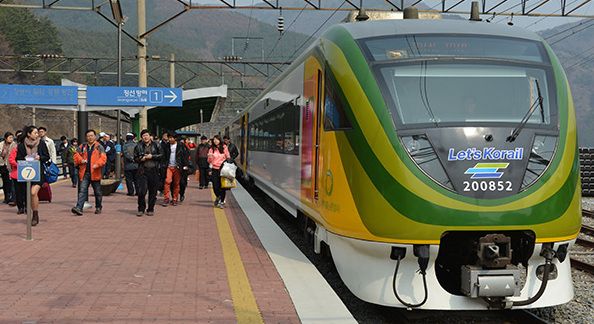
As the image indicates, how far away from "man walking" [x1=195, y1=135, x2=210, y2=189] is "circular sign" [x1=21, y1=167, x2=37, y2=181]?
33.2 ft

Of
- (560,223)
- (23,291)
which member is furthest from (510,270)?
(23,291)

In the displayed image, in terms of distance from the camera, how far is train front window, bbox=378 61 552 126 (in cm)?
569

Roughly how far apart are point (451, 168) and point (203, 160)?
47.7 ft

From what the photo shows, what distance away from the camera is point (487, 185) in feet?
17.7

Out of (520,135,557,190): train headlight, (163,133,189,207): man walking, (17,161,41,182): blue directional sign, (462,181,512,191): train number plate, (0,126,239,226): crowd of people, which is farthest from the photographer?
(163,133,189,207): man walking

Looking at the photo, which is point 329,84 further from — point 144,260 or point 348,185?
point 144,260

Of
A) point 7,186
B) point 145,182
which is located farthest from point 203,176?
point 145,182

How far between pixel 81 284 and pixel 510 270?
12.7 feet

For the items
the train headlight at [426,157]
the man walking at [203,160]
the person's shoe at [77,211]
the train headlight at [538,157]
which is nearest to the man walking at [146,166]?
the person's shoe at [77,211]

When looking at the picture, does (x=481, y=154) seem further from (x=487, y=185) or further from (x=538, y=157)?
(x=538, y=157)

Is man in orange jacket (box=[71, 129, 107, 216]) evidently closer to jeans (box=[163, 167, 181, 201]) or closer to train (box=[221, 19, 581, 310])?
jeans (box=[163, 167, 181, 201])

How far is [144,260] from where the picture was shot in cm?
754

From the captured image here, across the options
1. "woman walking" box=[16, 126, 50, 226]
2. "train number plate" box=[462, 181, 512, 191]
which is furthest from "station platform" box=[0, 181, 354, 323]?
"train number plate" box=[462, 181, 512, 191]

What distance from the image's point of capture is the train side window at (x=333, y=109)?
6109mm
